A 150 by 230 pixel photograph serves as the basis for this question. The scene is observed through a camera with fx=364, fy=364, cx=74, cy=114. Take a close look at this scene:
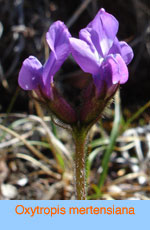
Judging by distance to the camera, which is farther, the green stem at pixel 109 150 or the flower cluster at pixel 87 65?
the green stem at pixel 109 150

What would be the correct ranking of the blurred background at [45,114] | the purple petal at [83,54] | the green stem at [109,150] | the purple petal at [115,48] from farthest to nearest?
1. the blurred background at [45,114]
2. the green stem at [109,150]
3. the purple petal at [115,48]
4. the purple petal at [83,54]

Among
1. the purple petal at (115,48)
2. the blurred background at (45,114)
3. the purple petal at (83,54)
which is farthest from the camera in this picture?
the blurred background at (45,114)

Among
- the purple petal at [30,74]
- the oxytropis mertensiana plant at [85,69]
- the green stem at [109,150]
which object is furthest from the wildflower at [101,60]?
the green stem at [109,150]

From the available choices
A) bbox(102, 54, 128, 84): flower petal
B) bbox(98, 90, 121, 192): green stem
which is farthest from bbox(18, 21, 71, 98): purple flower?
bbox(98, 90, 121, 192): green stem

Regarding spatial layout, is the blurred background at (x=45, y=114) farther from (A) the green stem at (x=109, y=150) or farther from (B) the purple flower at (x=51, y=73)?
(B) the purple flower at (x=51, y=73)

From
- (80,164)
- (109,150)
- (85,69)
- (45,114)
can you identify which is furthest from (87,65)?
(45,114)

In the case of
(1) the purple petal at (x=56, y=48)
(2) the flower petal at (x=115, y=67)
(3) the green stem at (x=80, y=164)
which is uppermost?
(1) the purple petal at (x=56, y=48)

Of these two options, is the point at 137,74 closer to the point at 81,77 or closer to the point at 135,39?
the point at 135,39

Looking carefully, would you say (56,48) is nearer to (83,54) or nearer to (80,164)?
(83,54)
